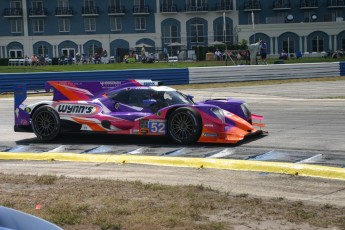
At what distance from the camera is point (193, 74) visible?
2861 centimetres

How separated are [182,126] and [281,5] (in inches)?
2609

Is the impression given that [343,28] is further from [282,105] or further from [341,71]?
[282,105]

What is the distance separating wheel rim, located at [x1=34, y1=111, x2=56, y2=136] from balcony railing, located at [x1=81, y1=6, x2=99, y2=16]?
64.8 metres

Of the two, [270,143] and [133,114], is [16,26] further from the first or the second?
[270,143]

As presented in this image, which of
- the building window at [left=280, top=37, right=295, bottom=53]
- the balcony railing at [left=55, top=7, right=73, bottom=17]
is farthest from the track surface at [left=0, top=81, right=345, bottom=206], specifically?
the balcony railing at [left=55, top=7, right=73, bottom=17]

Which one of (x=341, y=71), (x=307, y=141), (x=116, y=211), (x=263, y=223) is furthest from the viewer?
(x=341, y=71)

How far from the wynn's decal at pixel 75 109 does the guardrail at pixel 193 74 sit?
14441 mm

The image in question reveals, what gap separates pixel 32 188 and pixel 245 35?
6623 centimetres

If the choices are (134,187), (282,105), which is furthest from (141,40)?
(134,187)

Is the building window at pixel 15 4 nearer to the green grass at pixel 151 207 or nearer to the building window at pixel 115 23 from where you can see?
the building window at pixel 115 23

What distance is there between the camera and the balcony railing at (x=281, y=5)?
7375 cm

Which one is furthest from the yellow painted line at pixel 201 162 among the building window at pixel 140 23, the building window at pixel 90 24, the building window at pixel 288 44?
the building window at pixel 90 24

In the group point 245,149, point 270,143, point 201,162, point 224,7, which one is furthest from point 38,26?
point 201,162

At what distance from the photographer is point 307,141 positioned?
417 inches
